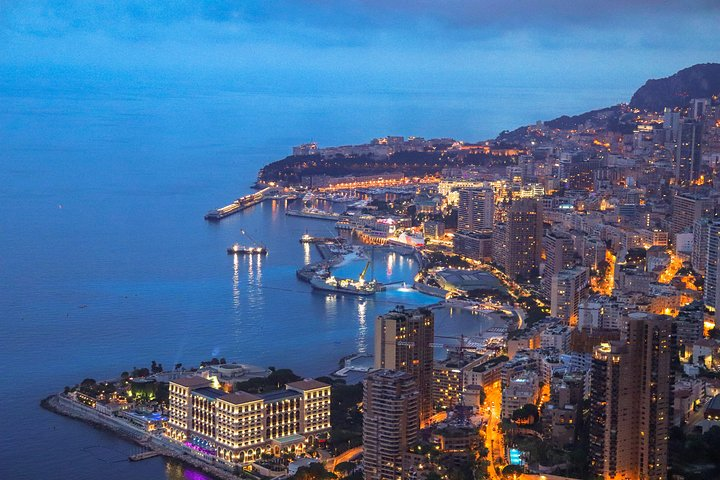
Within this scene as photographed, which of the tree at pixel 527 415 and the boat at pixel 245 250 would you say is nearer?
the tree at pixel 527 415

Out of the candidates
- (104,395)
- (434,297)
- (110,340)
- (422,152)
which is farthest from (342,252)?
(422,152)

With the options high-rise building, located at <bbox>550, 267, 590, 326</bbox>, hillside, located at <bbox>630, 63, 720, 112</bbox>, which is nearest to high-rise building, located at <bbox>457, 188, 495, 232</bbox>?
high-rise building, located at <bbox>550, 267, 590, 326</bbox>

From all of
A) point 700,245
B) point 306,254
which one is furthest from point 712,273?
point 306,254

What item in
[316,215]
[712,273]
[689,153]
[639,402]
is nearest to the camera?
[639,402]

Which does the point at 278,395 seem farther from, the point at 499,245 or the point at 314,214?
the point at 314,214

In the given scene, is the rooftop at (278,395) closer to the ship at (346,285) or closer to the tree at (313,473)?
the tree at (313,473)

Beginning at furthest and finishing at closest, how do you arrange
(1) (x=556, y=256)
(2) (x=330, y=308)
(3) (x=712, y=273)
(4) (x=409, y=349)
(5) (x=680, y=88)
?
(5) (x=680, y=88), (1) (x=556, y=256), (2) (x=330, y=308), (3) (x=712, y=273), (4) (x=409, y=349)

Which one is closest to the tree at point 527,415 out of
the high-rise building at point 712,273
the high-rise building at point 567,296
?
the high-rise building at point 712,273
